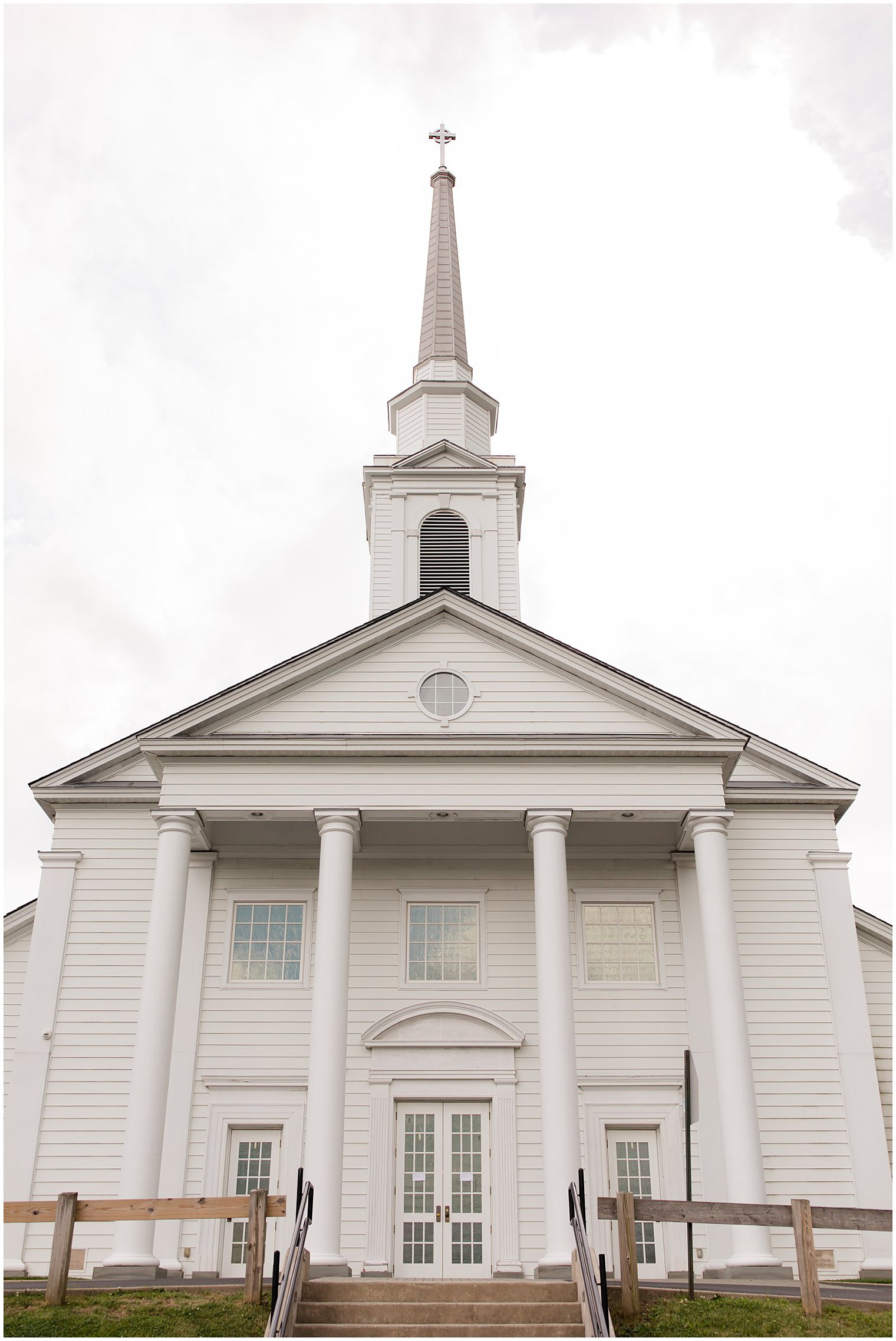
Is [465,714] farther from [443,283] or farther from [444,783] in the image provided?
[443,283]

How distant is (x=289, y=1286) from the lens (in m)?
10.4

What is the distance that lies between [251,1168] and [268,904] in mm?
4003

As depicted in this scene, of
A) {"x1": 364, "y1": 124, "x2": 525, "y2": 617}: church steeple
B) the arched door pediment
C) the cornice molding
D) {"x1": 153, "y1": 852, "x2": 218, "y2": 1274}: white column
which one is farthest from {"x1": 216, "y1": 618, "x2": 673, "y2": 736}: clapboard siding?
{"x1": 364, "y1": 124, "x2": 525, "y2": 617}: church steeple

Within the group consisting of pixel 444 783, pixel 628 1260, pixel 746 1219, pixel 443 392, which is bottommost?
pixel 628 1260

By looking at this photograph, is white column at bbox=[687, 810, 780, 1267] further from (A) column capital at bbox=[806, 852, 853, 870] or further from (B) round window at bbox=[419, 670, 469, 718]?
(B) round window at bbox=[419, 670, 469, 718]

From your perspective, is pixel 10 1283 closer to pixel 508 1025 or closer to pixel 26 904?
pixel 26 904

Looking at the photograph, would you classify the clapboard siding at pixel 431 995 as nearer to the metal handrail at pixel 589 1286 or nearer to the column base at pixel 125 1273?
the column base at pixel 125 1273

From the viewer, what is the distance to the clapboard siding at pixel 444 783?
56.4 feet

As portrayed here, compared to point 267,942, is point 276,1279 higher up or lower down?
lower down

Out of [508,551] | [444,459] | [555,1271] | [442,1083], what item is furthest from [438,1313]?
[444,459]

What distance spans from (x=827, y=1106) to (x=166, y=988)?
10.1 meters

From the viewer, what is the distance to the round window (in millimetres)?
18109

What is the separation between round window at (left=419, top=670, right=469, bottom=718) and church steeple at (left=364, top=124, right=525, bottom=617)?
5716mm

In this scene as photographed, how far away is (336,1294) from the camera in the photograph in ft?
39.4
